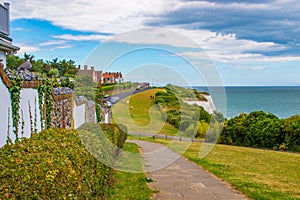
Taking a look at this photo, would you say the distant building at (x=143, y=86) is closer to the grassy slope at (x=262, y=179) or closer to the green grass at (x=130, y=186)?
the grassy slope at (x=262, y=179)

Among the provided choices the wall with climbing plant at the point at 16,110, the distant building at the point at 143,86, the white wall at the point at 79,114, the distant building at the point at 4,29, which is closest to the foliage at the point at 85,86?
the white wall at the point at 79,114

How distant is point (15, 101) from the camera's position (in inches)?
263

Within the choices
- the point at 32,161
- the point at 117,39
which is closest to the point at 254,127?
the point at 117,39

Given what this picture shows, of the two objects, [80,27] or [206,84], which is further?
[80,27]

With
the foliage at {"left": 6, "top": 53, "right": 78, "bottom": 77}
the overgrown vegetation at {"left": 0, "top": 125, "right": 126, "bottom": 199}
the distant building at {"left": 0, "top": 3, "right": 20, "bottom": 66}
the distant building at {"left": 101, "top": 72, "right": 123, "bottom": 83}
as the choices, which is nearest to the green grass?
the overgrown vegetation at {"left": 0, "top": 125, "right": 126, "bottom": 199}

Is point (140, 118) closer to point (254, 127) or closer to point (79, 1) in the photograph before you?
point (79, 1)

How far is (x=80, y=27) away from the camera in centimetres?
1473

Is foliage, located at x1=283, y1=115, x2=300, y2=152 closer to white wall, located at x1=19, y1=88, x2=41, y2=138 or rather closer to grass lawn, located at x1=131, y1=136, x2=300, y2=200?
grass lawn, located at x1=131, y1=136, x2=300, y2=200

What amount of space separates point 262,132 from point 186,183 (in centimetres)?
1990

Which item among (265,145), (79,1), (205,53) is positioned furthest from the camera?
(265,145)

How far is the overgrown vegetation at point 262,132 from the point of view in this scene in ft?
85.9

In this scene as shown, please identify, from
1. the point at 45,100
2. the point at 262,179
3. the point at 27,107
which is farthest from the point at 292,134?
the point at 27,107

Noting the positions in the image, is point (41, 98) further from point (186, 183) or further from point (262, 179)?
point (262, 179)

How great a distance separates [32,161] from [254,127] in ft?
87.0
